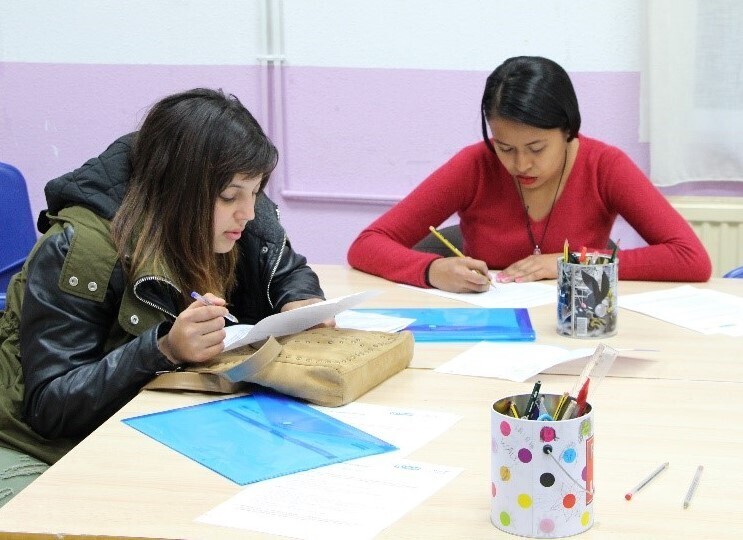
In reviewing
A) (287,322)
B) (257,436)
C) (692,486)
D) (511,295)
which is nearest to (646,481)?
(692,486)

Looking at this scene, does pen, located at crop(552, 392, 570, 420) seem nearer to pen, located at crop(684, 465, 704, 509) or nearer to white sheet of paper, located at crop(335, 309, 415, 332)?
pen, located at crop(684, 465, 704, 509)

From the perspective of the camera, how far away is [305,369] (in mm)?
1526

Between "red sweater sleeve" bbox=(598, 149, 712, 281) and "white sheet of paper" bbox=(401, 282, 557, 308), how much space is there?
0.25 meters

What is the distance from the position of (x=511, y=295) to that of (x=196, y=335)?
89cm

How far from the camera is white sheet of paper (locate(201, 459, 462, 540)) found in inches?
43.2

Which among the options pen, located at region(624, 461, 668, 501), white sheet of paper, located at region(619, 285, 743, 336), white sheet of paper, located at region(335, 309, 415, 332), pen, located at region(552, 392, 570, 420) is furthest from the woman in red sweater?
pen, located at region(552, 392, 570, 420)

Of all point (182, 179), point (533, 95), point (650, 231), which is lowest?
point (650, 231)

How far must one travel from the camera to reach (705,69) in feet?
10.4

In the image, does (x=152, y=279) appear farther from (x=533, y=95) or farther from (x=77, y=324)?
(x=533, y=95)

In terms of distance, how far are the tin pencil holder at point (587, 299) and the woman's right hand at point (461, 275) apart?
0.35 metres

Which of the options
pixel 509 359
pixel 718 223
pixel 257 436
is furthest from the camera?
pixel 718 223

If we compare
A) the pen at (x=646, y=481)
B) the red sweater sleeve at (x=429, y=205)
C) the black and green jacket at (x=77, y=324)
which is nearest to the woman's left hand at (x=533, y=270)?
the red sweater sleeve at (x=429, y=205)

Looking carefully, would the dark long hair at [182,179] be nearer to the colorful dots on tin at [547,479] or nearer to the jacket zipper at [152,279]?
the jacket zipper at [152,279]

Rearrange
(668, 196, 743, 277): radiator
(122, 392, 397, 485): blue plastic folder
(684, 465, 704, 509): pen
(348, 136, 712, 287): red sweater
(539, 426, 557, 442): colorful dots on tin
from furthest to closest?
1. (668, 196, 743, 277): radiator
2. (348, 136, 712, 287): red sweater
3. (122, 392, 397, 485): blue plastic folder
4. (684, 465, 704, 509): pen
5. (539, 426, 557, 442): colorful dots on tin
